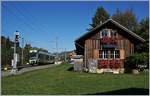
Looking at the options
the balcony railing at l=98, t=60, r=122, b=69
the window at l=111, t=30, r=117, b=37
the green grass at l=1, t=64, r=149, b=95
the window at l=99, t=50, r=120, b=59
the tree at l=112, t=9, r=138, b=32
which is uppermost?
the tree at l=112, t=9, r=138, b=32

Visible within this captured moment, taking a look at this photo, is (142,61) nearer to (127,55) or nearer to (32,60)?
(127,55)

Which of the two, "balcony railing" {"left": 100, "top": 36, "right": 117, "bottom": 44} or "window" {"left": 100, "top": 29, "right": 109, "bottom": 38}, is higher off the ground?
"window" {"left": 100, "top": 29, "right": 109, "bottom": 38}

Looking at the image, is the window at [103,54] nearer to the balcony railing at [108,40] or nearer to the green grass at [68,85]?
the balcony railing at [108,40]

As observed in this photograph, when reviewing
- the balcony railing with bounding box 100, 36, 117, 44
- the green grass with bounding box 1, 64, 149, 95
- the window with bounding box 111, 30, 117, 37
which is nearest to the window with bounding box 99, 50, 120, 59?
the balcony railing with bounding box 100, 36, 117, 44

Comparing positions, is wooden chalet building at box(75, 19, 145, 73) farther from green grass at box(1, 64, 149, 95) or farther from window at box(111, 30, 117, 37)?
green grass at box(1, 64, 149, 95)

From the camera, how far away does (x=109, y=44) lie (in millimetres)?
36438

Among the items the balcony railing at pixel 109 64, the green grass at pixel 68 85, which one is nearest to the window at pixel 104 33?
the balcony railing at pixel 109 64

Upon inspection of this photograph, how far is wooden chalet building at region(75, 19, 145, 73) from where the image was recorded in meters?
36.2

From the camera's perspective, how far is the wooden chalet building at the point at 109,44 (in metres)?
36.2

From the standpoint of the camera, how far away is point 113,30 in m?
36.9

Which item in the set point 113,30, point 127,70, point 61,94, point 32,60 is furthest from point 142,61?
point 32,60

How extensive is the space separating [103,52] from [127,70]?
2.97 m

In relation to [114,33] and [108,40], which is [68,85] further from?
[114,33]

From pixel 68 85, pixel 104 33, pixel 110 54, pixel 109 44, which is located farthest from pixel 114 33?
pixel 68 85
